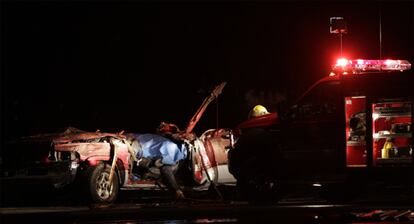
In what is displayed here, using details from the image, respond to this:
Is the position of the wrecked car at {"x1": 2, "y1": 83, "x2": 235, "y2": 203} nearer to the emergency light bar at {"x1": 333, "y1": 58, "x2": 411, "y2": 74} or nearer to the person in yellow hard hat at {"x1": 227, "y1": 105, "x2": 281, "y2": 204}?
the person in yellow hard hat at {"x1": 227, "y1": 105, "x2": 281, "y2": 204}

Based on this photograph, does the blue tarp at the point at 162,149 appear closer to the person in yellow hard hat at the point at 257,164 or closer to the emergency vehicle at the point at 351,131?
the person in yellow hard hat at the point at 257,164

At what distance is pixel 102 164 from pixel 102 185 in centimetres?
38

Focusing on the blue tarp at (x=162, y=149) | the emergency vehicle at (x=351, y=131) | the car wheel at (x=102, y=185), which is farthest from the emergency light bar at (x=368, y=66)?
the car wheel at (x=102, y=185)

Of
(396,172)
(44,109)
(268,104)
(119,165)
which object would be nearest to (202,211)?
(119,165)

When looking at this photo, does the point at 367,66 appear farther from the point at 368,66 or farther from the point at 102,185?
the point at 102,185

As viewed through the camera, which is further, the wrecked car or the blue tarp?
the blue tarp

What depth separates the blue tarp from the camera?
45.4ft

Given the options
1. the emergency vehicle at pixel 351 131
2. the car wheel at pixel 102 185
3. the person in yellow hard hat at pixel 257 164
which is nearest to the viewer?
the emergency vehicle at pixel 351 131

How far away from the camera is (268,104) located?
20.5m

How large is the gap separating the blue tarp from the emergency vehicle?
6.11 ft

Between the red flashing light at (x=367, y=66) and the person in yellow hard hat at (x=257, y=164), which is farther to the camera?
the red flashing light at (x=367, y=66)

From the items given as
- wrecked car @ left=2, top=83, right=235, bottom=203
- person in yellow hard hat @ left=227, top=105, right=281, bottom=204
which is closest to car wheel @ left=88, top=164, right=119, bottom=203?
wrecked car @ left=2, top=83, right=235, bottom=203

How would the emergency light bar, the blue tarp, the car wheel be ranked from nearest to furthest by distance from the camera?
the emergency light bar < the car wheel < the blue tarp

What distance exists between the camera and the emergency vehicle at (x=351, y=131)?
41.0 ft
